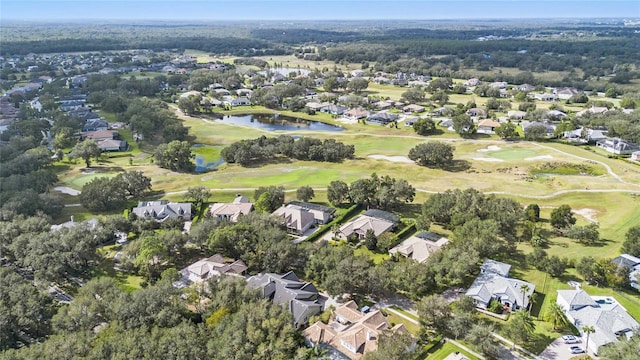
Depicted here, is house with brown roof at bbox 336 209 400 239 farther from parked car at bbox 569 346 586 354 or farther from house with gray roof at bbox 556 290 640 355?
parked car at bbox 569 346 586 354

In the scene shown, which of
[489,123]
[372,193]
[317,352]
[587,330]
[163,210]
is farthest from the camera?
[489,123]

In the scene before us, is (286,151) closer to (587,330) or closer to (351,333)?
(351,333)

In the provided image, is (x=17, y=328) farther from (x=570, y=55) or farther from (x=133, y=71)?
(x=570, y=55)

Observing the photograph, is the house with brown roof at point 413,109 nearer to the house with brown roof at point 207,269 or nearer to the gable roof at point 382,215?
the gable roof at point 382,215

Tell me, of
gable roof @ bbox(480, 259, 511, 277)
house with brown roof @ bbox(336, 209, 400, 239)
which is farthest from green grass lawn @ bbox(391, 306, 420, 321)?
house with brown roof @ bbox(336, 209, 400, 239)

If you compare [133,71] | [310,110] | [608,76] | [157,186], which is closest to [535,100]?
[608,76]

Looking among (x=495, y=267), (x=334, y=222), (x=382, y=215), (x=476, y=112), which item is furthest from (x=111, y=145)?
(x=476, y=112)

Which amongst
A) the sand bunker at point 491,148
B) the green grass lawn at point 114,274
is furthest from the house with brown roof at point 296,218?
the sand bunker at point 491,148
